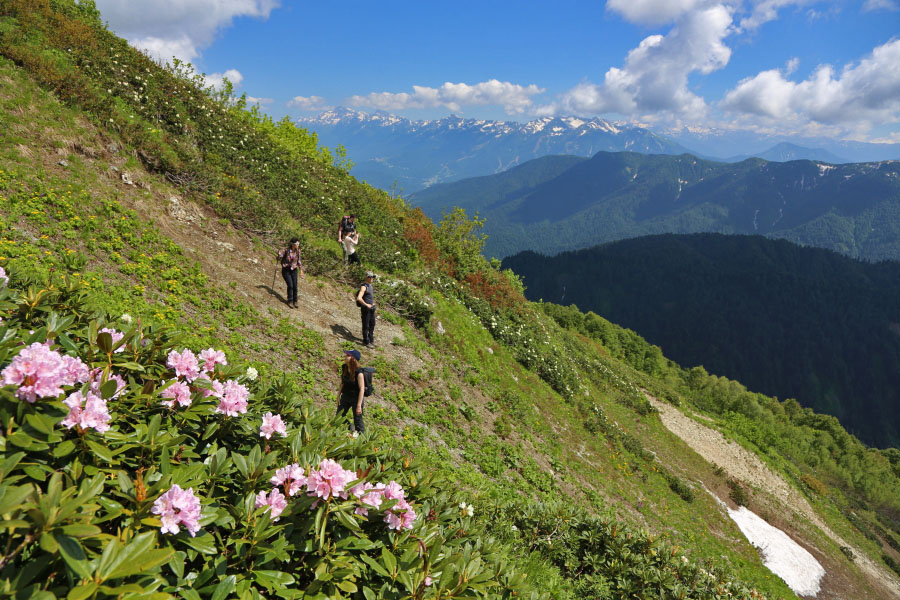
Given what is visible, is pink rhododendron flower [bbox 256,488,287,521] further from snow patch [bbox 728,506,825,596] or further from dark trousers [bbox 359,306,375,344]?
snow patch [bbox 728,506,825,596]

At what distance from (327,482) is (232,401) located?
3.40 feet

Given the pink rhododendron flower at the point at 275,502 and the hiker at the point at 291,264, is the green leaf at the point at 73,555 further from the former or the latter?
the hiker at the point at 291,264

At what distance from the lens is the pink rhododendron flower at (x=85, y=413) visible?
2.20m

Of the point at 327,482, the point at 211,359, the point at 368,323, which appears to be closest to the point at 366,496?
the point at 327,482

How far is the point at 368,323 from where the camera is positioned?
1266 cm

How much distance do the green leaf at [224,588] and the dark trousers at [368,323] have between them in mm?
10245

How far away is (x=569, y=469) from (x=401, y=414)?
7.06m

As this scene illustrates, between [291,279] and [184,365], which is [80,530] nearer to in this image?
[184,365]

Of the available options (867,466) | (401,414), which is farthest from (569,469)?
(867,466)

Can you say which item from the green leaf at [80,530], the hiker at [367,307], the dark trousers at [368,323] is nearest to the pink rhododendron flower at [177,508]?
the green leaf at [80,530]

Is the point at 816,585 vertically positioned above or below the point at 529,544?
below

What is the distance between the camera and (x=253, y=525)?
2.55m

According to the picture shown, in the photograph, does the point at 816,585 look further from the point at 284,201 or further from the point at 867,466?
the point at 867,466

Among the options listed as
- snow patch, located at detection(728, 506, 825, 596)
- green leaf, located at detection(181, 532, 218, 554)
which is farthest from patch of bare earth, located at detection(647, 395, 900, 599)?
green leaf, located at detection(181, 532, 218, 554)
